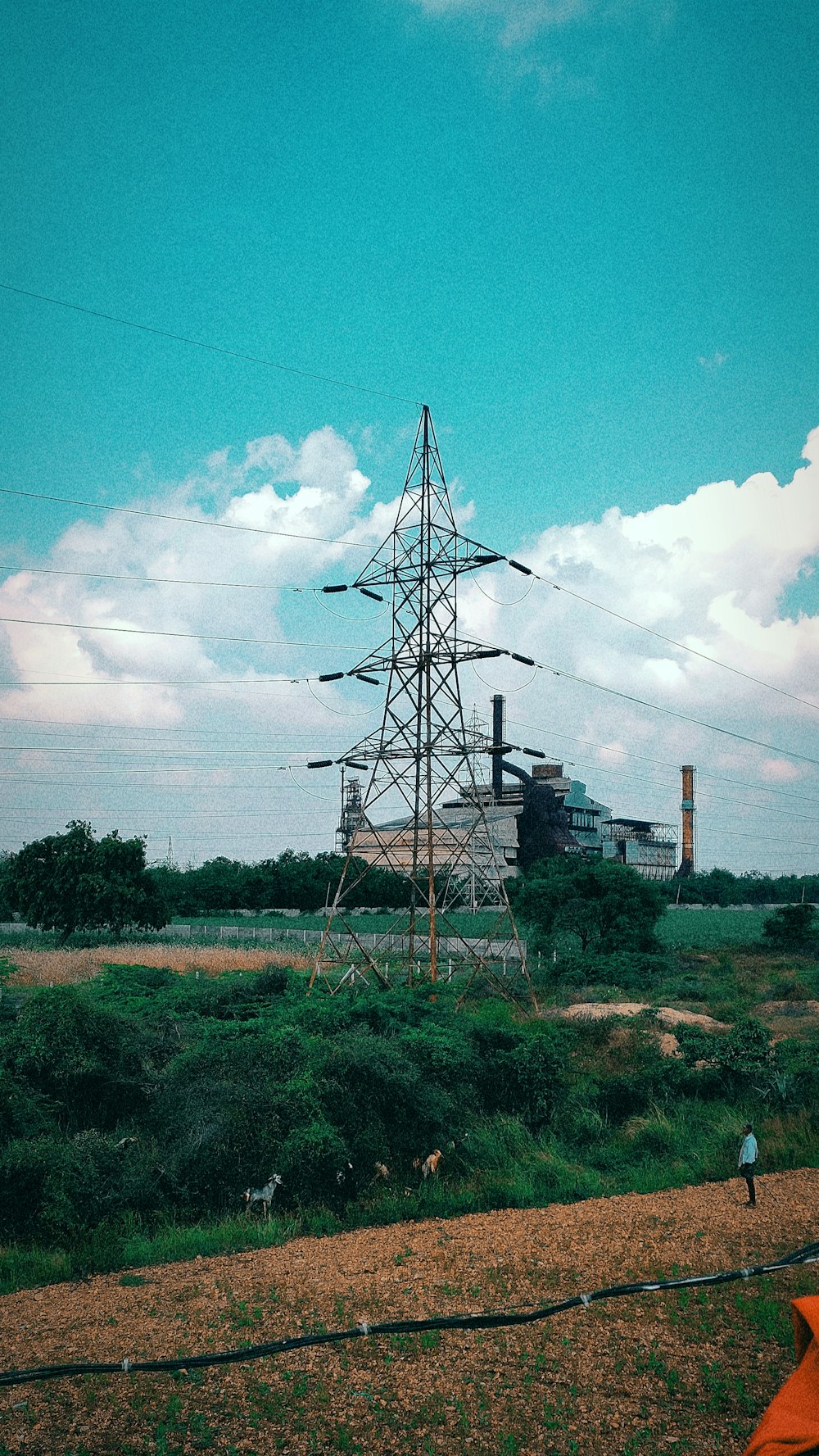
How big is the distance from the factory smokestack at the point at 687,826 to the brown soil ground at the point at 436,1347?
99.8 m

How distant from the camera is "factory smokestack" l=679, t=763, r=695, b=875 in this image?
108m

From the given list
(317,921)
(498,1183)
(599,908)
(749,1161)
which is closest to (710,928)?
(317,921)

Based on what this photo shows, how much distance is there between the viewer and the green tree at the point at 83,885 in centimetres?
4656

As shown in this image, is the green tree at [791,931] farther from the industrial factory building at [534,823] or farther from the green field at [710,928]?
the industrial factory building at [534,823]

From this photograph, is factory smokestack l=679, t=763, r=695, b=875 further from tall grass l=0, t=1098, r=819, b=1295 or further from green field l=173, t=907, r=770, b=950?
tall grass l=0, t=1098, r=819, b=1295

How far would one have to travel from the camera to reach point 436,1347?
29.3ft

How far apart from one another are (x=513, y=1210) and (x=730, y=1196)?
3073 millimetres

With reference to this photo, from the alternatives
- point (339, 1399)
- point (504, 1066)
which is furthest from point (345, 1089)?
point (339, 1399)

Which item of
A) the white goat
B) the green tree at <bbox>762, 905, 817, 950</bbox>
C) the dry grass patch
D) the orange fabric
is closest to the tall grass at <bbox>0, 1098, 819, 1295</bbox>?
the white goat

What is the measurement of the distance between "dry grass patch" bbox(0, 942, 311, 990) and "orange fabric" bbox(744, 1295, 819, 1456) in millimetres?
25059

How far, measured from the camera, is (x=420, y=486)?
25422mm

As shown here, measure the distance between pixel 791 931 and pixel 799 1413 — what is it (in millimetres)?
44358

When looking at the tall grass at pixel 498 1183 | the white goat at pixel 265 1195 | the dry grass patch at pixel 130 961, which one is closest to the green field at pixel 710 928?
the dry grass patch at pixel 130 961

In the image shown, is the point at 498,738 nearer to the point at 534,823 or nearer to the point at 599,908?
the point at 534,823
